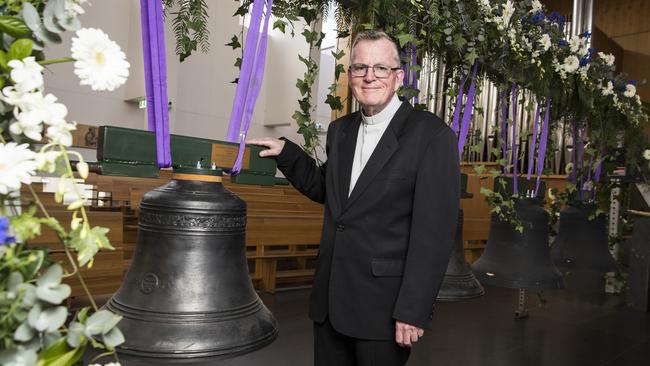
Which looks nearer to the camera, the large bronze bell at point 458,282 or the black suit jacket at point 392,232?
the black suit jacket at point 392,232

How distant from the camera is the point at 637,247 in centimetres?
498

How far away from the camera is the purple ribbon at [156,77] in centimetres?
105

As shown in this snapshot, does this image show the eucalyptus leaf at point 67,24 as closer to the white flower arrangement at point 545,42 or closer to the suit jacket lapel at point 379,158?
the suit jacket lapel at point 379,158

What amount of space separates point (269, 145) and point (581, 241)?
2.75 meters

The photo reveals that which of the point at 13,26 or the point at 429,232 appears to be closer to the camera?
the point at 13,26

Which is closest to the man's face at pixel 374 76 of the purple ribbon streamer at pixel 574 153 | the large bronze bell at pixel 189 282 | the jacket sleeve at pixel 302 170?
the jacket sleeve at pixel 302 170

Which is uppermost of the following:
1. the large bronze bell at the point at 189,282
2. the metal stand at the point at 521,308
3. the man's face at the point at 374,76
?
the man's face at the point at 374,76

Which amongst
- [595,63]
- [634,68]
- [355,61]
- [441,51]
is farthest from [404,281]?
[634,68]

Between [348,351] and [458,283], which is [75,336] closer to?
[348,351]

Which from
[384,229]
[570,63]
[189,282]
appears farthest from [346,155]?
[570,63]

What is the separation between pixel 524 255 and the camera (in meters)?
2.53

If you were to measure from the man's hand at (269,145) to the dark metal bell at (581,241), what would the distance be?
257 cm

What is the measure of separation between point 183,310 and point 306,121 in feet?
3.01

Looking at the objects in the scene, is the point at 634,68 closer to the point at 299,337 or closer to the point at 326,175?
the point at 299,337
